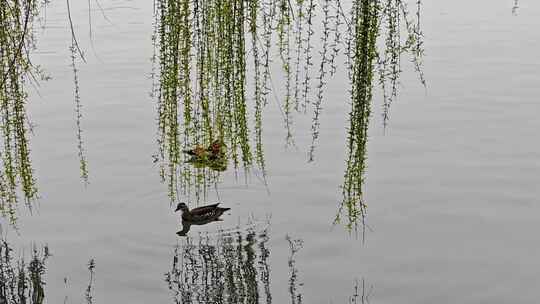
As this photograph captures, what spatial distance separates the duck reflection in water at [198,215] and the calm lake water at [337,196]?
88 millimetres

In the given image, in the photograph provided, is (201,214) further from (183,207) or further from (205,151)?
(205,151)

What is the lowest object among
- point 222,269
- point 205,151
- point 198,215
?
point 222,269

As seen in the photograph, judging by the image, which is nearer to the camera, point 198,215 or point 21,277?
point 21,277

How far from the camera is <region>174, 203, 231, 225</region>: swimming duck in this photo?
7117 mm

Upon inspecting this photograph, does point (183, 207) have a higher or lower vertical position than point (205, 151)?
lower

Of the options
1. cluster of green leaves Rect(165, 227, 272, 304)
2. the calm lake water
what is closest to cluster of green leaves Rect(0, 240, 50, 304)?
the calm lake water

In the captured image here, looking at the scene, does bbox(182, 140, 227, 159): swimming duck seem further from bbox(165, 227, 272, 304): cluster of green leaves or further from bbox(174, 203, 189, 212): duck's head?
bbox(174, 203, 189, 212): duck's head

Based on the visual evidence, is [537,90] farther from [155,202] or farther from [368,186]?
[155,202]

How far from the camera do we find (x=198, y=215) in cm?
715

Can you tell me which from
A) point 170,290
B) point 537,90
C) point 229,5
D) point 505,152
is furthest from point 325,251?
point 537,90

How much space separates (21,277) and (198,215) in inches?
68.3

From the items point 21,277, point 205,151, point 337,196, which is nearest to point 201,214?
point 337,196

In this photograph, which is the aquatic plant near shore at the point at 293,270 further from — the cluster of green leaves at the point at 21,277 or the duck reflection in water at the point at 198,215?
the cluster of green leaves at the point at 21,277

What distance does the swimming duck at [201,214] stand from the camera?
7117 mm
